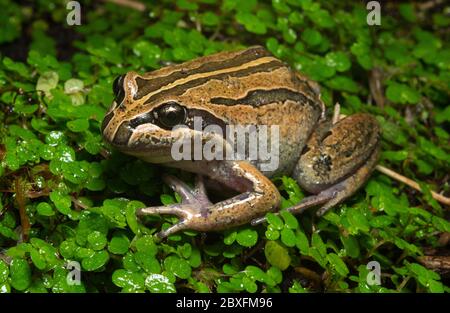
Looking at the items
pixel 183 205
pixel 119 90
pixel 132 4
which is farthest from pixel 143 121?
pixel 132 4

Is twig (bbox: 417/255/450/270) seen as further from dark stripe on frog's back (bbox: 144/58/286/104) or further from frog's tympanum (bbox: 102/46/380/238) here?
dark stripe on frog's back (bbox: 144/58/286/104)

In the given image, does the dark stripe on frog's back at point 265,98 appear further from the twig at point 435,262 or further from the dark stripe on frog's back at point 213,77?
the twig at point 435,262

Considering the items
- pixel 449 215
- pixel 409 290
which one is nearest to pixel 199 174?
pixel 409 290

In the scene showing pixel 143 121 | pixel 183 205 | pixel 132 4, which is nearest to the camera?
pixel 143 121

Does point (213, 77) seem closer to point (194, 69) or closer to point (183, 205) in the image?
point (194, 69)

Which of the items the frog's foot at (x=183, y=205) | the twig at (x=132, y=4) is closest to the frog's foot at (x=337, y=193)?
the frog's foot at (x=183, y=205)

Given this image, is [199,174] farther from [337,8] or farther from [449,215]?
[337,8]

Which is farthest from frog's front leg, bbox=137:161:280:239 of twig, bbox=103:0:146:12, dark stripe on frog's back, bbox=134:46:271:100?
twig, bbox=103:0:146:12
